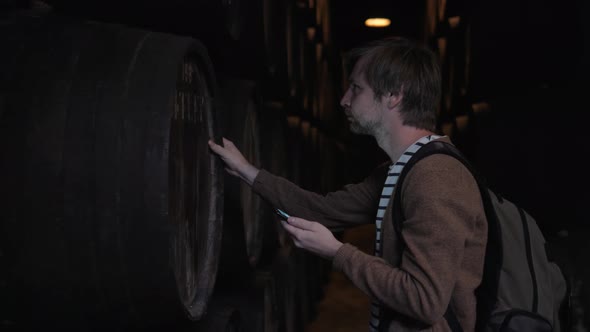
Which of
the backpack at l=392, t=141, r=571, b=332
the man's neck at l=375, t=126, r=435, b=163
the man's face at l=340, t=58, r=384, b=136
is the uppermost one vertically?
the man's face at l=340, t=58, r=384, b=136

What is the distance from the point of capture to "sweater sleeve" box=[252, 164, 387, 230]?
1.76 m

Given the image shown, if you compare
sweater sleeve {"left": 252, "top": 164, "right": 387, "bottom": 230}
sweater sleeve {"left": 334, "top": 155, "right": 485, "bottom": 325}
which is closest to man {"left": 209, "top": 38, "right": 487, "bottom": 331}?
sweater sleeve {"left": 334, "top": 155, "right": 485, "bottom": 325}

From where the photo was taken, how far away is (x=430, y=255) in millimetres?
1217

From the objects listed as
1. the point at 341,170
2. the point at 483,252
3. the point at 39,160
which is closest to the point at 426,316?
the point at 483,252

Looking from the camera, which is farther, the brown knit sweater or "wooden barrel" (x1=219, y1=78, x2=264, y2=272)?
"wooden barrel" (x1=219, y1=78, x2=264, y2=272)

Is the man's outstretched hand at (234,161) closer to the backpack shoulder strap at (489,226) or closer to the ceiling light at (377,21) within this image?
the backpack shoulder strap at (489,226)

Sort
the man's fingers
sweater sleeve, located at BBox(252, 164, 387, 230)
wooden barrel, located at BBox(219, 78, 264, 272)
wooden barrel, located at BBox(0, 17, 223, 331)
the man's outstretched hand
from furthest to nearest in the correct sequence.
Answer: wooden barrel, located at BBox(219, 78, 264, 272), sweater sleeve, located at BBox(252, 164, 387, 230), the man's outstretched hand, the man's fingers, wooden barrel, located at BBox(0, 17, 223, 331)

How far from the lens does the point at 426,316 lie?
1.25 m

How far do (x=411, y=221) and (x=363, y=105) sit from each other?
13.0 inches

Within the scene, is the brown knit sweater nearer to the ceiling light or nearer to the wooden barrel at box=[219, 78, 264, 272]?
the wooden barrel at box=[219, 78, 264, 272]

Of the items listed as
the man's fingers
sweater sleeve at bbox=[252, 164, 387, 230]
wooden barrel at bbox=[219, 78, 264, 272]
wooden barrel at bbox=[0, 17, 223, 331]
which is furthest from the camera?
wooden barrel at bbox=[219, 78, 264, 272]

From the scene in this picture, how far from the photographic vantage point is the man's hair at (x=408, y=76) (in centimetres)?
142

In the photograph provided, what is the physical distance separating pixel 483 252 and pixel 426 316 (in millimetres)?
171

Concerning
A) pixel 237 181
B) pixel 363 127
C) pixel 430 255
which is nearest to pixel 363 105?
pixel 363 127
